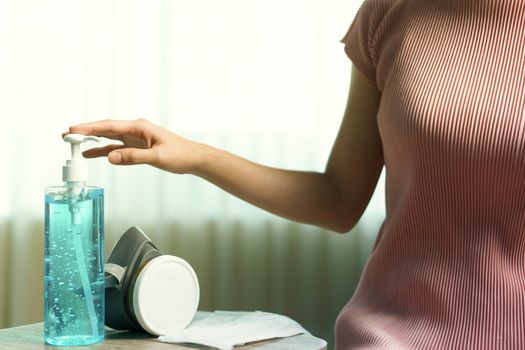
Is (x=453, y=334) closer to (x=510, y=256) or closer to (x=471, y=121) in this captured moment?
(x=510, y=256)

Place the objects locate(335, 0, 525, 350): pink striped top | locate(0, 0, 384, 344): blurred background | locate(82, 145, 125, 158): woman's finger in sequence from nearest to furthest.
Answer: locate(335, 0, 525, 350): pink striped top, locate(82, 145, 125, 158): woman's finger, locate(0, 0, 384, 344): blurred background

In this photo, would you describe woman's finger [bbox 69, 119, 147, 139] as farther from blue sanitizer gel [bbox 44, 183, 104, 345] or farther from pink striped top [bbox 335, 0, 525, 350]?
pink striped top [bbox 335, 0, 525, 350]

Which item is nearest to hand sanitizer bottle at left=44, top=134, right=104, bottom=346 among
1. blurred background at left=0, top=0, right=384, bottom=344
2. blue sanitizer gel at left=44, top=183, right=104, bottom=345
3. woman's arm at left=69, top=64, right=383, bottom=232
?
blue sanitizer gel at left=44, top=183, right=104, bottom=345

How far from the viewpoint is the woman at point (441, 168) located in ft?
2.42

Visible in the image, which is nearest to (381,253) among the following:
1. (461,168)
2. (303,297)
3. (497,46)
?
(461,168)

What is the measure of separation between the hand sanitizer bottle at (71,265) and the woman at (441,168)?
6 cm

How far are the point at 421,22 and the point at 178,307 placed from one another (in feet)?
1.47

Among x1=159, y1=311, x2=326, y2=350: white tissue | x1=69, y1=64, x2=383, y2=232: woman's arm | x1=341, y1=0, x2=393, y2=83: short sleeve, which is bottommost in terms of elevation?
x1=159, y1=311, x2=326, y2=350: white tissue

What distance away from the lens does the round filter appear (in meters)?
0.82

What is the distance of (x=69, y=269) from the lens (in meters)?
0.79

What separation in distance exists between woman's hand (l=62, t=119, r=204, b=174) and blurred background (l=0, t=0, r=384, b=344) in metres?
0.78

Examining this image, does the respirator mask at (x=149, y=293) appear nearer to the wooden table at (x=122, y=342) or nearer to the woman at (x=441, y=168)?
the wooden table at (x=122, y=342)

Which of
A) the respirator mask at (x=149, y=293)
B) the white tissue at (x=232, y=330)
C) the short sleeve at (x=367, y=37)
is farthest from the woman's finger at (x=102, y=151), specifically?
the short sleeve at (x=367, y=37)

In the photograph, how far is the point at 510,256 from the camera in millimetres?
734
